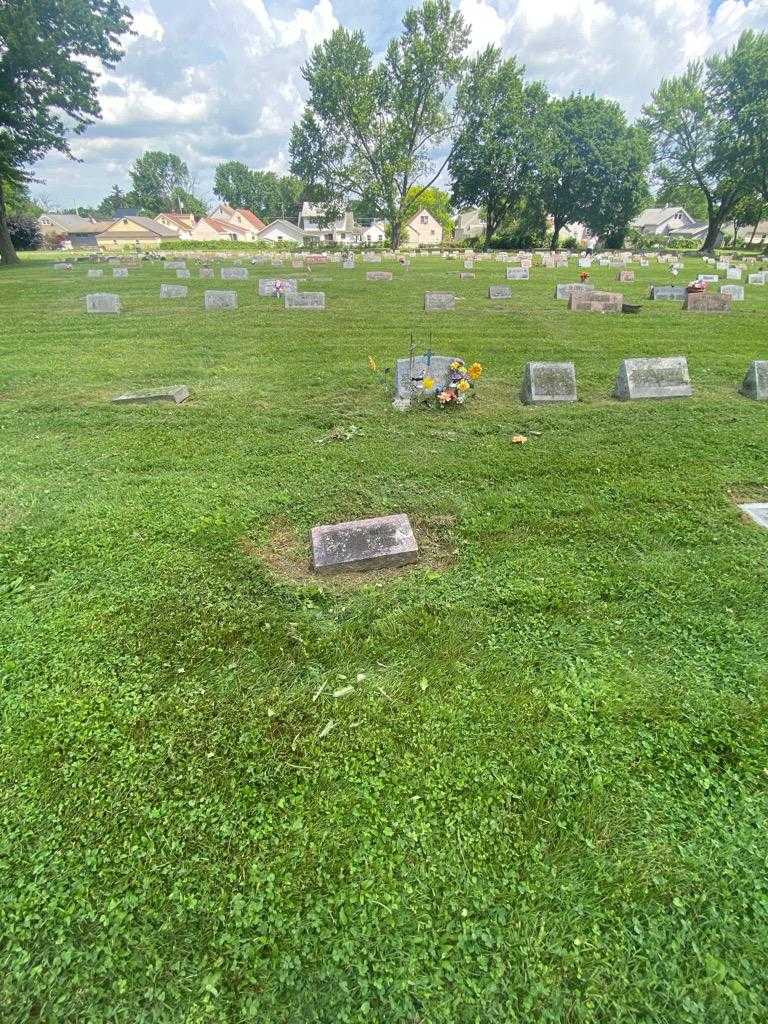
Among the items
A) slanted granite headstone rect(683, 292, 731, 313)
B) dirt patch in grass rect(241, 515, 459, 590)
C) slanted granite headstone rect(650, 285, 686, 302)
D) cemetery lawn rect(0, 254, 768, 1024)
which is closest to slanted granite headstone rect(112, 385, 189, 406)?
cemetery lawn rect(0, 254, 768, 1024)

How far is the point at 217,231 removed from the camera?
87125 millimetres

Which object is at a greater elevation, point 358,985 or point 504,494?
point 504,494

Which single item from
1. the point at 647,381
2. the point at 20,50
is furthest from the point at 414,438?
the point at 20,50

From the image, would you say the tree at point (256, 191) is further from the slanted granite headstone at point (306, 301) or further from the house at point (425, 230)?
the slanted granite headstone at point (306, 301)

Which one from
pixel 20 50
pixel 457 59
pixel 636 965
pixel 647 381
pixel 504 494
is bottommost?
pixel 636 965

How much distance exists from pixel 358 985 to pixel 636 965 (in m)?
0.92

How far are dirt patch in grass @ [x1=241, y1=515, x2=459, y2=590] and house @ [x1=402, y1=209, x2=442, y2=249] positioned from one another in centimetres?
9465

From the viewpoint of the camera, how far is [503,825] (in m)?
2.12

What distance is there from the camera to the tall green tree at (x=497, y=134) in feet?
144

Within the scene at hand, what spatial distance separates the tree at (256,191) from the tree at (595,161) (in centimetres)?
8085

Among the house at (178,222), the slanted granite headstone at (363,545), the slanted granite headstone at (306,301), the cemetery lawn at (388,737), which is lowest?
the cemetery lawn at (388,737)

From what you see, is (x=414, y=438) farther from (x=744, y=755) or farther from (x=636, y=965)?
(x=636, y=965)

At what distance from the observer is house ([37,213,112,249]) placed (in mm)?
89537

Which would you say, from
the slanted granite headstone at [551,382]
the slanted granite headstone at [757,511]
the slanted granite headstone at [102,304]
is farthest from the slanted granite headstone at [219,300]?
the slanted granite headstone at [757,511]
